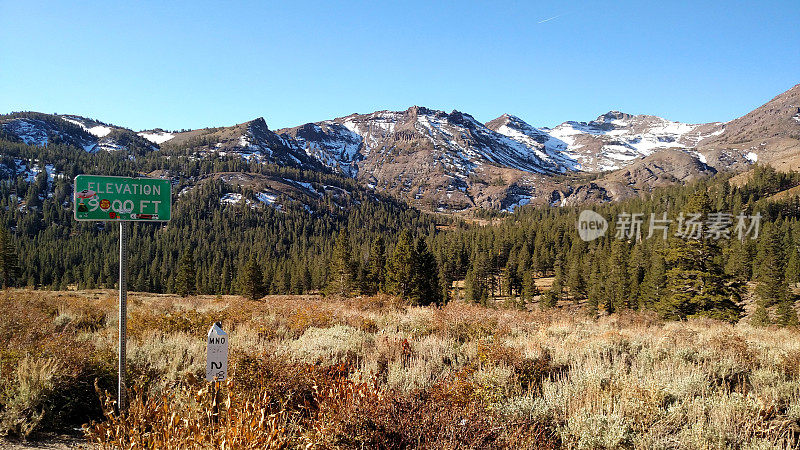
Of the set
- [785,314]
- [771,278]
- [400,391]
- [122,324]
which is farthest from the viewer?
[771,278]

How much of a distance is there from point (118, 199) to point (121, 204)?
0.23ft

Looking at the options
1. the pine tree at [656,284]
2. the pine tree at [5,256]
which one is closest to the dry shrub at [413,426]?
the pine tree at [656,284]

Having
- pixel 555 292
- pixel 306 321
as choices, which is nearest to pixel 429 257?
pixel 306 321

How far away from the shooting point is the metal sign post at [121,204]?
4461 mm

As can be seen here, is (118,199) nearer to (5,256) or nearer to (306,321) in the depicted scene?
(306,321)

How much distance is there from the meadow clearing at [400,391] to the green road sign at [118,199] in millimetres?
2011

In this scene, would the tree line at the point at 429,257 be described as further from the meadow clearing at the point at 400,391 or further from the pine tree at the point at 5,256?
the meadow clearing at the point at 400,391

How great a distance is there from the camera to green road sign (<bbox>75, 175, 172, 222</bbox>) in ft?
14.6

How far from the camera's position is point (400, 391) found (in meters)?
4.98

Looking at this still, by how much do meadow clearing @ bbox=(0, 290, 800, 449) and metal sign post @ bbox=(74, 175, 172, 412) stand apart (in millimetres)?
850

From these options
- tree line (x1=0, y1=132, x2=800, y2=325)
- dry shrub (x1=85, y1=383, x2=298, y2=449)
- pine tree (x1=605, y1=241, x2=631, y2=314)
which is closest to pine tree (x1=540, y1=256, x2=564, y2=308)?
tree line (x1=0, y1=132, x2=800, y2=325)

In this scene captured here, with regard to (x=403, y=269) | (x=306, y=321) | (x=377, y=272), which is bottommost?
(x=377, y=272)

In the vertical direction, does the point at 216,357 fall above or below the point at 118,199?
below

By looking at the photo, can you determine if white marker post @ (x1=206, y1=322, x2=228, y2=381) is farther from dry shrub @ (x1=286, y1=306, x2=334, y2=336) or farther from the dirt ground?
dry shrub @ (x1=286, y1=306, x2=334, y2=336)
